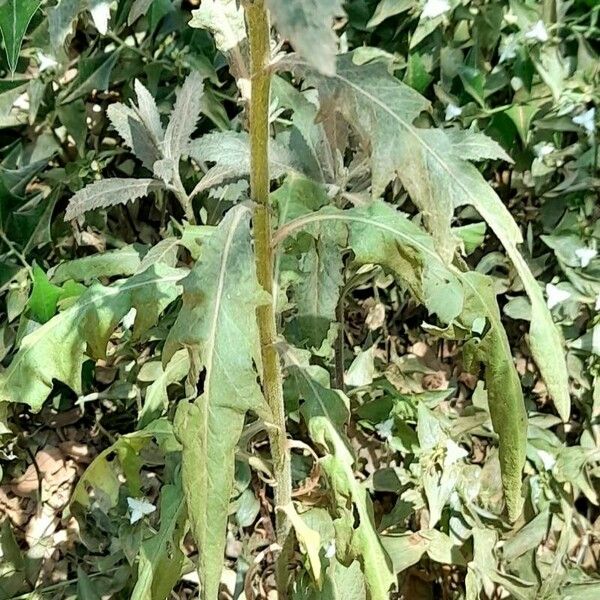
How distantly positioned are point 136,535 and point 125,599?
201 mm

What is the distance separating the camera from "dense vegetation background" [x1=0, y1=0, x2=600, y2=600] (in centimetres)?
139

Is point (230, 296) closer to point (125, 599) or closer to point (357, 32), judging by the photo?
point (125, 599)

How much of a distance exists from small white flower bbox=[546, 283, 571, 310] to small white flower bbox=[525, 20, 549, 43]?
48cm

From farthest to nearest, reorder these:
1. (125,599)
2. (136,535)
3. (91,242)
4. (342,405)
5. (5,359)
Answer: (91,242) → (5,359) → (125,599) → (136,535) → (342,405)

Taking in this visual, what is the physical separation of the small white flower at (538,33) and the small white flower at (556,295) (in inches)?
19.0

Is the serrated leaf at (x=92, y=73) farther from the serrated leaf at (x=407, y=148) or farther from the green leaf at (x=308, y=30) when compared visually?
the green leaf at (x=308, y=30)

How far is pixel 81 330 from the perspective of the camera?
109 cm

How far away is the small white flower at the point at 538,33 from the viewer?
1699 millimetres

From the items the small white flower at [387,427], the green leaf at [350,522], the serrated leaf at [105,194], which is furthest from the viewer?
the small white flower at [387,427]

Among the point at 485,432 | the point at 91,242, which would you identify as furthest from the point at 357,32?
the point at 485,432

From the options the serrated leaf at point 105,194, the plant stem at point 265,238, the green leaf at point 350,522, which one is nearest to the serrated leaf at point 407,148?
the plant stem at point 265,238

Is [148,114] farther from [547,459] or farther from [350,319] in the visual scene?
[547,459]

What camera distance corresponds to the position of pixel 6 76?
1.95 meters

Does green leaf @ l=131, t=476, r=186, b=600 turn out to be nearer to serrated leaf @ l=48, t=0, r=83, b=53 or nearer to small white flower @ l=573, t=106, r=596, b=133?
serrated leaf @ l=48, t=0, r=83, b=53
